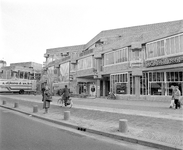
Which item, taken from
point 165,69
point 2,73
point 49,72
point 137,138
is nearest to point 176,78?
point 165,69

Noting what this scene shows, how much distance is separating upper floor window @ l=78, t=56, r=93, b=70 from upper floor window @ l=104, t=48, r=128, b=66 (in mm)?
4023

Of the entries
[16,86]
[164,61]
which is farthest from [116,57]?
[16,86]

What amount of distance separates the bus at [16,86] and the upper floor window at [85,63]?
1600 cm

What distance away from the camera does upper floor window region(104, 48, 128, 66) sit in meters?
23.5

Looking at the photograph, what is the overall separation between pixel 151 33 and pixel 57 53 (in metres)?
37.2

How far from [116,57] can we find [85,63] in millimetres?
8389

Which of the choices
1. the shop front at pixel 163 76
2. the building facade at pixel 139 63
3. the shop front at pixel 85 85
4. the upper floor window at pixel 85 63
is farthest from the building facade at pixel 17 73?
the shop front at pixel 163 76

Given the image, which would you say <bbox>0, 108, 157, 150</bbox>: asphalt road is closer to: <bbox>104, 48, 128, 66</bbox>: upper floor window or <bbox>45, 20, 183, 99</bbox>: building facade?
<bbox>45, 20, 183, 99</bbox>: building facade

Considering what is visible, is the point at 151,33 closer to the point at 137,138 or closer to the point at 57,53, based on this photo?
the point at 137,138

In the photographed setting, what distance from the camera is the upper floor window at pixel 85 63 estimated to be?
1190 inches

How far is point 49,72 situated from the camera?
47188 mm

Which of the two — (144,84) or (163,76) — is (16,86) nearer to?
(144,84)

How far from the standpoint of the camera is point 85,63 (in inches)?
1252

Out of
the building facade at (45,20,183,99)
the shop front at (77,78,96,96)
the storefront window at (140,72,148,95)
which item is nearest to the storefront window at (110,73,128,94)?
the building facade at (45,20,183,99)
